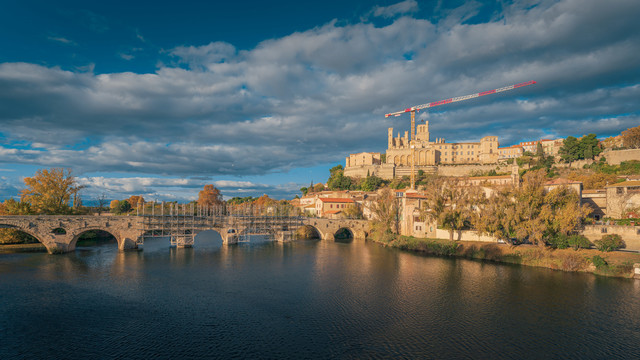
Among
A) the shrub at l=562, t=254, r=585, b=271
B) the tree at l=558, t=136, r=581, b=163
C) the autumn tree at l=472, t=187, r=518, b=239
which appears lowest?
the shrub at l=562, t=254, r=585, b=271

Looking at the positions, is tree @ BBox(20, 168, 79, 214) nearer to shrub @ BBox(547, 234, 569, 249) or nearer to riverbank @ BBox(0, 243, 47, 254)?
riverbank @ BBox(0, 243, 47, 254)

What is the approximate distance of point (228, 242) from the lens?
2447 inches

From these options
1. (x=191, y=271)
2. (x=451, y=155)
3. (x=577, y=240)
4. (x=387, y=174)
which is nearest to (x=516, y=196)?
(x=577, y=240)

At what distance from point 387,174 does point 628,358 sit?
108 meters

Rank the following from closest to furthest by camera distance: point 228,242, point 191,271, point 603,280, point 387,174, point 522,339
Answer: point 522,339, point 603,280, point 191,271, point 228,242, point 387,174

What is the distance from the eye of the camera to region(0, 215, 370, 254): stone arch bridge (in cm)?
4612

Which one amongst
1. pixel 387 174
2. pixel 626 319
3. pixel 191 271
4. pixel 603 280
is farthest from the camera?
pixel 387 174

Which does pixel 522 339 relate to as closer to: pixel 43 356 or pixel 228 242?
pixel 43 356

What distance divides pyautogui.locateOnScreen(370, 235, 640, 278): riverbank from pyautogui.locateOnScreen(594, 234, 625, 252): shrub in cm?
65

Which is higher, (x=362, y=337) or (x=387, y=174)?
(x=387, y=174)

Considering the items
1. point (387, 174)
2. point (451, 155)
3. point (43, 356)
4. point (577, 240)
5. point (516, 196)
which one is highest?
point (451, 155)

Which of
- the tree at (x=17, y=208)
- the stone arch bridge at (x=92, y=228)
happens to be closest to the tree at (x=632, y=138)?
the stone arch bridge at (x=92, y=228)

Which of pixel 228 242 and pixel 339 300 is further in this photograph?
pixel 228 242

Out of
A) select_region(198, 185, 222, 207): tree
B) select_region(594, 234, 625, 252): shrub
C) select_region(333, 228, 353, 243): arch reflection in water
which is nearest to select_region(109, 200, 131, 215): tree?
select_region(198, 185, 222, 207): tree
